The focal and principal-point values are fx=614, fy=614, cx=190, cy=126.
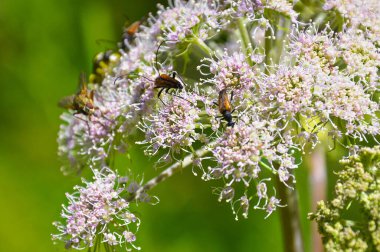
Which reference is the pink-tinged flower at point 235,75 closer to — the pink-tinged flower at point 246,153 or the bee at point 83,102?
the pink-tinged flower at point 246,153

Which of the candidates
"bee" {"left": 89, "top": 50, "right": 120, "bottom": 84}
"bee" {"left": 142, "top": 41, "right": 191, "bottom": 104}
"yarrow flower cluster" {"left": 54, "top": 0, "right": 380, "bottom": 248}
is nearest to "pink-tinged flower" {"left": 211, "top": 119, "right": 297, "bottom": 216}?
"yarrow flower cluster" {"left": 54, "top": 0, "right": 380, "bottom": 248}

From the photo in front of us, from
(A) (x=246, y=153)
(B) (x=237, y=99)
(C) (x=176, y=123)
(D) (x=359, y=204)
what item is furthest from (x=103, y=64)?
(D) (x=359, y=204)

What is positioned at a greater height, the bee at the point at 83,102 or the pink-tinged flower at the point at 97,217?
the bee at the point at 83,102

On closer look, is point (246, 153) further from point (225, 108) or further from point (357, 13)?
point (357, 13)

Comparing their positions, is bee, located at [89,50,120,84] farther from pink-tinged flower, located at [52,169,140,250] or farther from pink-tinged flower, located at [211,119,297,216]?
pink-tinged flower, located at [211,119,297,216]

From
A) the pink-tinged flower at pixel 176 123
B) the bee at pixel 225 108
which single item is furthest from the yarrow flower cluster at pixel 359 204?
the pink-tinged flower at pixel 176 123

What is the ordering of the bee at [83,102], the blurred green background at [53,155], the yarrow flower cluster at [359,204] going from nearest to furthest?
the yarrow flower cluster at [359,204] < the bee at [83,102] < the blurred green background at [53,155]
